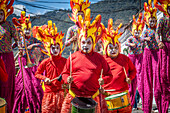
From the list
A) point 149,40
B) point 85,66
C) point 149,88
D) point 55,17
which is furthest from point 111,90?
point 55,17

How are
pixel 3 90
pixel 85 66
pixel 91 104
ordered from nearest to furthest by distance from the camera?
pixel 91 104 < pixel 85 66 < pixel 3 90

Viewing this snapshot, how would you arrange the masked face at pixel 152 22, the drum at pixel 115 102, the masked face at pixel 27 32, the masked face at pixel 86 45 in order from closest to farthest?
the masked face at pixel 86 45
the drum at pixel 115 102
the masked face at pixel 152 22
the masked face at pixel 27 32

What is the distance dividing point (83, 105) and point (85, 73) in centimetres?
53

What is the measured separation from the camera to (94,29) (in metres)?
3.86

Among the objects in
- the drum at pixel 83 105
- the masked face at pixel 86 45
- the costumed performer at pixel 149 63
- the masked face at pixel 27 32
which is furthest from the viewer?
the masked face at pixel 27 32

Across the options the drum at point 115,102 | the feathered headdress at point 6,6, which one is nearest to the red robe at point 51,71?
the feathered headdress at point 6,6

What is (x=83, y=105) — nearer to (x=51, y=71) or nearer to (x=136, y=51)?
(x=51, y=71)

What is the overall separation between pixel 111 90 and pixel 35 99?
7.36ft

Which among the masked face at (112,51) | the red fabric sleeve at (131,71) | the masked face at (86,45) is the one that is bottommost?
the red fabric sleeve at (131,71)

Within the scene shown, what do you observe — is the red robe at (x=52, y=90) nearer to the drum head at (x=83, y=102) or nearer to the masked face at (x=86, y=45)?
the masked face at (x=86, y=45)

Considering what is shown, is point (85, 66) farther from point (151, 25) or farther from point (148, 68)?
point (151, 25)

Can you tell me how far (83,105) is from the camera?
10.9ft

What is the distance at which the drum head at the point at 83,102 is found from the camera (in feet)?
10.7

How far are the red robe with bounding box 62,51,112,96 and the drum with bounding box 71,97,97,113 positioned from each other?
19cm
